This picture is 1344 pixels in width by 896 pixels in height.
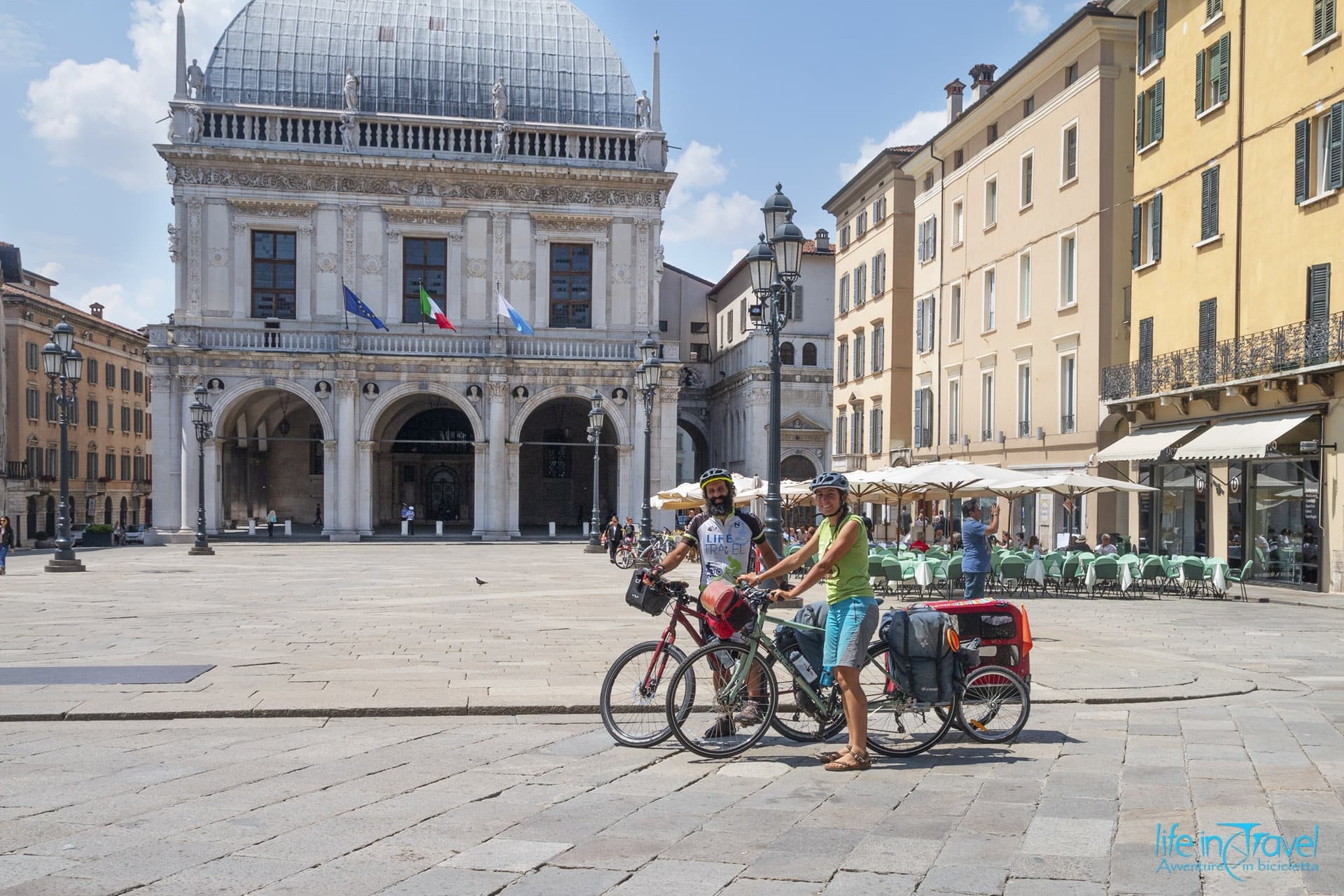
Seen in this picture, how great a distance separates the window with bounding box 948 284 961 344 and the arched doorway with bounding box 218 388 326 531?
2724 centimetres

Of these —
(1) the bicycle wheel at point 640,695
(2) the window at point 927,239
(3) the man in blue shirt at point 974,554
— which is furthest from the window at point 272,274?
(1) the bicycle wheel at point 640,695

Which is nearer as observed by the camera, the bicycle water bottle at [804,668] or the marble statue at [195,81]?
the bicycle water bottle at [804,668]

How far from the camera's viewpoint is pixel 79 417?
6694cm

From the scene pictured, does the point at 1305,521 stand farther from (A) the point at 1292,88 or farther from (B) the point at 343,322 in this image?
(B) the point at 343,322

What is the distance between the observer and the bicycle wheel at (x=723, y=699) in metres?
7.79

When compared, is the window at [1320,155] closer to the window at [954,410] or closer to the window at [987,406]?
the window at [987,406]

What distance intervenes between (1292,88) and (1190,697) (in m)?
17.5

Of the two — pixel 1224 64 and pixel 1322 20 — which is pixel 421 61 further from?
pixel 1322 20

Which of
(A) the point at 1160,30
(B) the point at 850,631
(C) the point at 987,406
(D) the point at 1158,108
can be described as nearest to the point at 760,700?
(B) the point at 850,631

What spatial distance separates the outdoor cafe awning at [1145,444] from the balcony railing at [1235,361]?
3.06ft

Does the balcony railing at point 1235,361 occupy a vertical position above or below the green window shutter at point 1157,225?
below

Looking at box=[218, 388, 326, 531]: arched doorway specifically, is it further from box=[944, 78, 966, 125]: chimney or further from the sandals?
the sandals

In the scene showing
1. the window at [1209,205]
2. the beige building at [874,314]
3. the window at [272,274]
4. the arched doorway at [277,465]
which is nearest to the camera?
the window at [1209,205]

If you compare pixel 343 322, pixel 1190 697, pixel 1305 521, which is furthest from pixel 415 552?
pixel 1190 697
